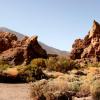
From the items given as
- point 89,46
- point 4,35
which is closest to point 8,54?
point 4,35

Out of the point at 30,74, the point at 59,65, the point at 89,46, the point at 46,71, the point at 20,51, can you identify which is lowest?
the point at 30,74

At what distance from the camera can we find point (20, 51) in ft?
153

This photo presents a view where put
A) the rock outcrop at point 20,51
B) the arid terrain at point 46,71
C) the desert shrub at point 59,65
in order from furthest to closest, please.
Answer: the rock outcrop at point 20,51
the desert shrub at point 59,65
the arid terrain at point 46,71

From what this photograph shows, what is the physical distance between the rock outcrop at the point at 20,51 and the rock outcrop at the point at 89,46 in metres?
10.4

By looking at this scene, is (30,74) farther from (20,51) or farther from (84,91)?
(20,51)

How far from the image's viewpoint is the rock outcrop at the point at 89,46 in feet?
183

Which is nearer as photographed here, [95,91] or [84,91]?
[95,91]

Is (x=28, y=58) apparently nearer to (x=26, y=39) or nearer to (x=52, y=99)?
(x=26, y=39)

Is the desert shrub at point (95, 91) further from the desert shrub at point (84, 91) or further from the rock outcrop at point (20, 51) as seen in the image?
the rock outcrop at point (20, 51)

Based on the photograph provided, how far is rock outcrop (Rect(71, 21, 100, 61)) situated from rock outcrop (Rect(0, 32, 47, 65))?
10.4 metres

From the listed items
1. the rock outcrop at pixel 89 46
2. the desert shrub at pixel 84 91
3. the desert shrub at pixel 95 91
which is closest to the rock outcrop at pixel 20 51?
the rock outcrop at pixel 89 46

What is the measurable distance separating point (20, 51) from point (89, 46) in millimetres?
16100

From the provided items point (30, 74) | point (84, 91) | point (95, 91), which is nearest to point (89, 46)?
point (30, 74)

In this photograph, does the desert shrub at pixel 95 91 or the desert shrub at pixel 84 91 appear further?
the desert shrub at pixel 84 91
